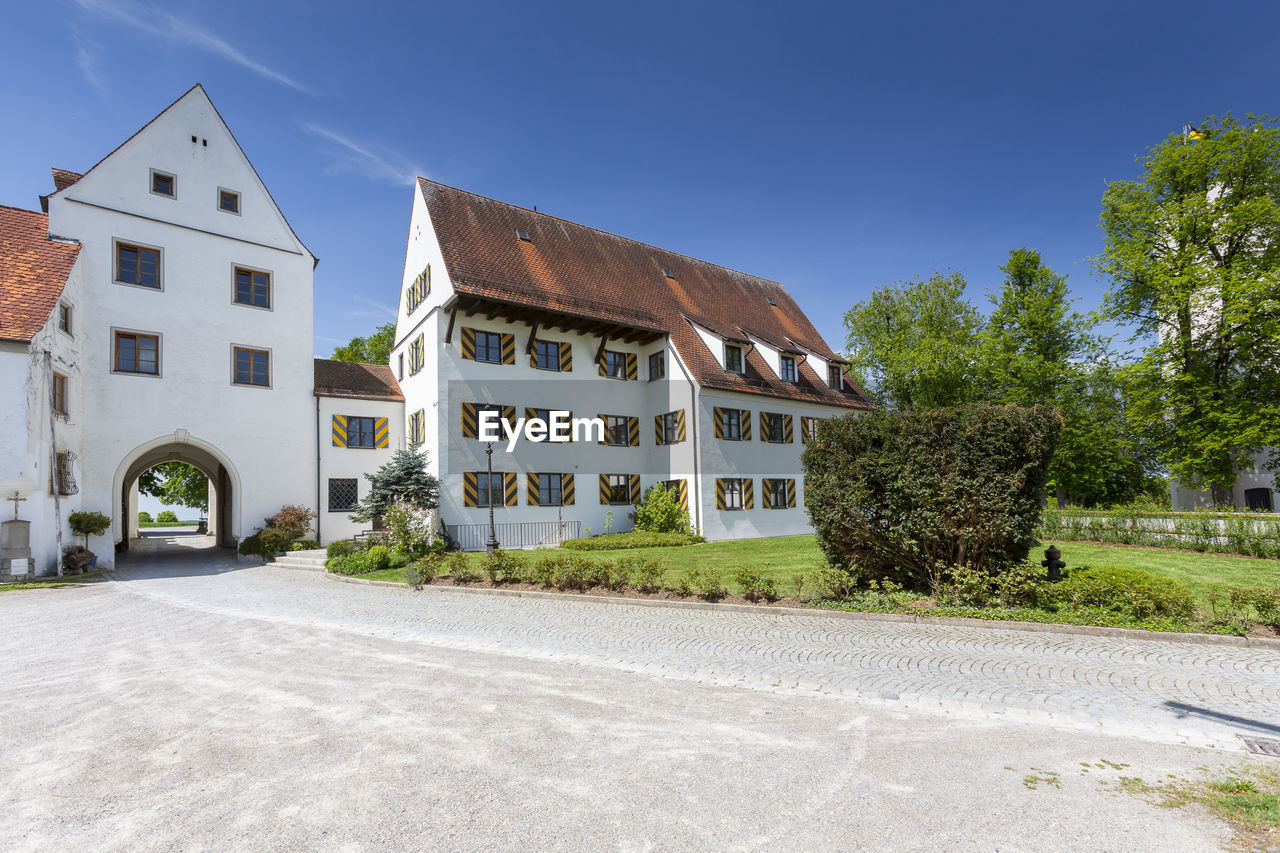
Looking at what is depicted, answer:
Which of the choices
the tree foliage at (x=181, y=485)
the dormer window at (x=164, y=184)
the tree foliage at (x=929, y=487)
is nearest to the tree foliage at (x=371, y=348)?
the tree foliage at (x=181, y=485)

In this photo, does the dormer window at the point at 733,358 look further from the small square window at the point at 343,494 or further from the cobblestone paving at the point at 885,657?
the cobblestone paving at the point at 885,657

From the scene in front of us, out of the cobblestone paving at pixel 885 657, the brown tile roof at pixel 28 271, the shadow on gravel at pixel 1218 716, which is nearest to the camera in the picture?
the shadow on gravel at pixel 1218 716

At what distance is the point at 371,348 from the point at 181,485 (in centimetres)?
1479

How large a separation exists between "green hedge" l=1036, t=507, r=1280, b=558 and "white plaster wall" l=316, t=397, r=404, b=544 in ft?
73.4

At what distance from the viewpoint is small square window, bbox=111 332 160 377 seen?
20266 millimetres

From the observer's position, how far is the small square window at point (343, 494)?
77.8 feet

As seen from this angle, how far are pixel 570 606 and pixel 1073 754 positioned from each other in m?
8.42

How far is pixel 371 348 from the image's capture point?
137 feet

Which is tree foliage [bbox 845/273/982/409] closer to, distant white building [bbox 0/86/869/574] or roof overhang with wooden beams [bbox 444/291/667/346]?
distant white building [bbox 0/86/869/574]

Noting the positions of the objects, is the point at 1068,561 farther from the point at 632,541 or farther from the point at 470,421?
the point at 470,421

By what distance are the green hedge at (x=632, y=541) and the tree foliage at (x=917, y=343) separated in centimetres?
1734

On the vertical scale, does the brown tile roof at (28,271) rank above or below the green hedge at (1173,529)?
above

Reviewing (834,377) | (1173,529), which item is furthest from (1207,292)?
(834,377)

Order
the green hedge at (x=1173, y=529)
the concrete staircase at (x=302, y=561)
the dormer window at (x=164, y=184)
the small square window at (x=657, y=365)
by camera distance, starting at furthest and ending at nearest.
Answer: the small square window at (x=657, y=365) < the dormer window at (x=164, y=184) < the concrete staircase at (x=302, y=561) < the green hedge at (x=1173, y=529)
